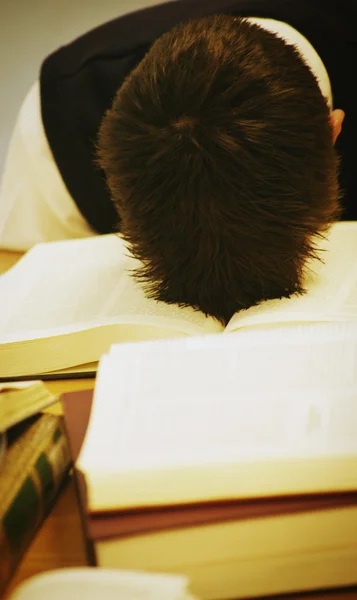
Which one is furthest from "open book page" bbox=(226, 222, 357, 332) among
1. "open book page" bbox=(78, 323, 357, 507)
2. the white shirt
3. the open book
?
the white shirt

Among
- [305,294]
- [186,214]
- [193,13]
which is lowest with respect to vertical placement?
[305,294]

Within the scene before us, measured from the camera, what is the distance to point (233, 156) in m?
0.55

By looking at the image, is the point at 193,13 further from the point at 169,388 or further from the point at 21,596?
the point at 21,596

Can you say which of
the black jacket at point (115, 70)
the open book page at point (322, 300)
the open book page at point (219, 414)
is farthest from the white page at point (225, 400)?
the black jacket at point (115, 70)

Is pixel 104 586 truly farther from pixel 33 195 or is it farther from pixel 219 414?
pixel 33 195

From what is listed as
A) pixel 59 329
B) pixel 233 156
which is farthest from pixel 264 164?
pixel 59 329

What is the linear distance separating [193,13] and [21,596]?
2.65 feet

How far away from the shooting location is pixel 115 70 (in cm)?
89

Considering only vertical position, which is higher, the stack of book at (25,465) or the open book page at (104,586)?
the open book page at (104,586)

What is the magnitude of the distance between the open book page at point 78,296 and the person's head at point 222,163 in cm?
4

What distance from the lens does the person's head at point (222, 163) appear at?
551 millimetres

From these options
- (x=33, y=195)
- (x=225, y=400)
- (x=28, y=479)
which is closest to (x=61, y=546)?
(x=28, y=479)

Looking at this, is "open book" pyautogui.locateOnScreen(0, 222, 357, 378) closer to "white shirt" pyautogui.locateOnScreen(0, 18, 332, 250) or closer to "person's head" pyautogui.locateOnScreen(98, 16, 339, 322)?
"person's head" pyautogui.locateOnScreen(98, 16, 339, 322)

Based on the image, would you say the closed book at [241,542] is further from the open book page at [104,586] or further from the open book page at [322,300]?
the open book page at [322,300]
